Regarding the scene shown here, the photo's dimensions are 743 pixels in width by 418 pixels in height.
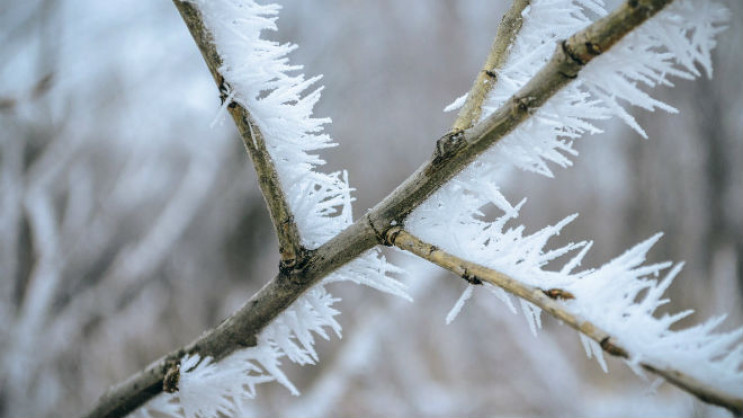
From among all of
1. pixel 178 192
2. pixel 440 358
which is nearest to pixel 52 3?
pixel 178 192

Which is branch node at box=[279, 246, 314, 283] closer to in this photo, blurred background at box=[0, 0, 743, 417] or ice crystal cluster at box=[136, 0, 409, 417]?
ice crystal cluster at box=[136, 0, 409, 417]

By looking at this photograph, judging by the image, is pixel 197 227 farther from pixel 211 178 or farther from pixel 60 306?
pixel 60 306

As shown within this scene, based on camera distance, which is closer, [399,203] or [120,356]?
[399,203]

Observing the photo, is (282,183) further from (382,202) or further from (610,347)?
(610,347)

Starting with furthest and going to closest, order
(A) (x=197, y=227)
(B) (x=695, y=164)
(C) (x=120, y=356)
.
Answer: (A) (x=197, y=227) < (B) (x=695, y=164) < (C) (x=120, y=356)

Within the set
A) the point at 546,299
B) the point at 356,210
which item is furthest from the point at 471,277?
the point at 356,210

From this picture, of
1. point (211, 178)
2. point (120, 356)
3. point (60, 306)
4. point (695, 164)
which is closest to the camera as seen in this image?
point (60, 306)

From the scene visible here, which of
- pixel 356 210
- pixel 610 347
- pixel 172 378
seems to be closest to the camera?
pixel 610 347

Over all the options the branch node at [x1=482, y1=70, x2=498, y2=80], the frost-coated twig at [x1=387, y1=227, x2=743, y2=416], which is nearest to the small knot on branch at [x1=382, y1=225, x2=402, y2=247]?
the frost-coated twig at [x1=387, y1=227, x2=743, y2=416]
